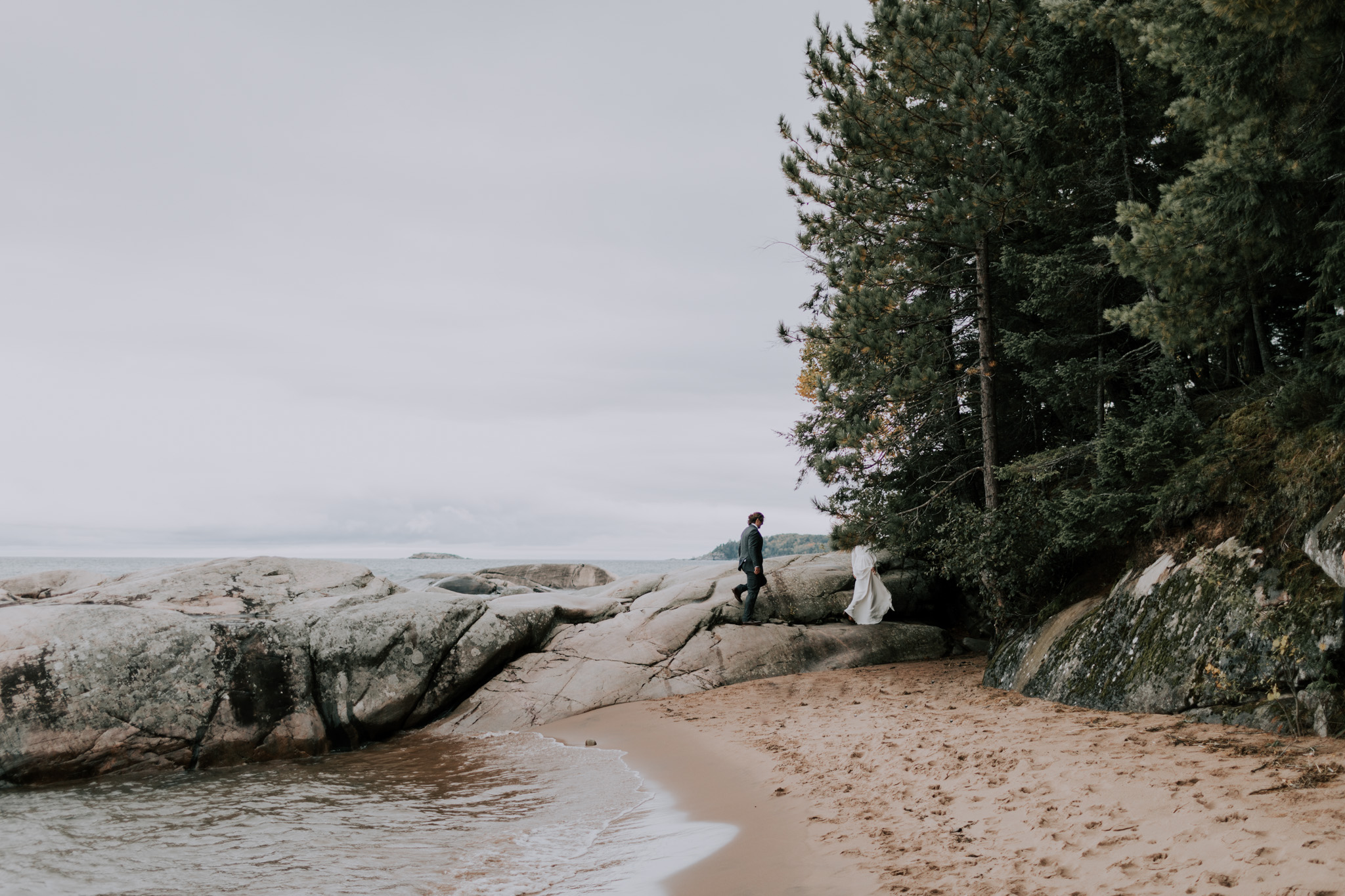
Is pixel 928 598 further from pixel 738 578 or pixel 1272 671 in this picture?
pixel 1272 671

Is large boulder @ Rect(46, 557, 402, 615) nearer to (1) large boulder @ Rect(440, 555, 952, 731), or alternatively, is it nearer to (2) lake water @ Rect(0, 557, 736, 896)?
(1) large boulder @ Rect(440, 555, 952, 731)

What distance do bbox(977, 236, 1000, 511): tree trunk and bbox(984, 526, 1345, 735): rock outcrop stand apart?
296 cm

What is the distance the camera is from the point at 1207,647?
739 cm

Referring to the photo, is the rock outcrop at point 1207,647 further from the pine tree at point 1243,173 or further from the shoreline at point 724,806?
the shoreline at point 724,806

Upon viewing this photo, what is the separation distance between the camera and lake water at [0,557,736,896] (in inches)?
219

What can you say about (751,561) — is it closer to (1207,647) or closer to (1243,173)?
(1207,647)

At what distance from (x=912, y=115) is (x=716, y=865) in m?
11.3

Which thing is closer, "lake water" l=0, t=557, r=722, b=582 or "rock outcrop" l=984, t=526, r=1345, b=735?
"rock outcrop" l=984, t=526, r=1345, b=735

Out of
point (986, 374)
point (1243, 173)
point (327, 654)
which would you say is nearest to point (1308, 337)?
point (1243, 173)

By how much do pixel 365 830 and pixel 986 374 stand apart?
11.0 m

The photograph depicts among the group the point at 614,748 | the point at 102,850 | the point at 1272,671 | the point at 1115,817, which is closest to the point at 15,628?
the point at 102,850

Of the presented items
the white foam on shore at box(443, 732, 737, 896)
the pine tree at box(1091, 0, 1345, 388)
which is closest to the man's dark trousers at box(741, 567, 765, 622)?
the white foam on shore at box(443, 732, 737, 896)

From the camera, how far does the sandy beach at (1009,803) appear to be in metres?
4.04

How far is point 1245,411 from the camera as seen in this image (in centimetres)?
905
